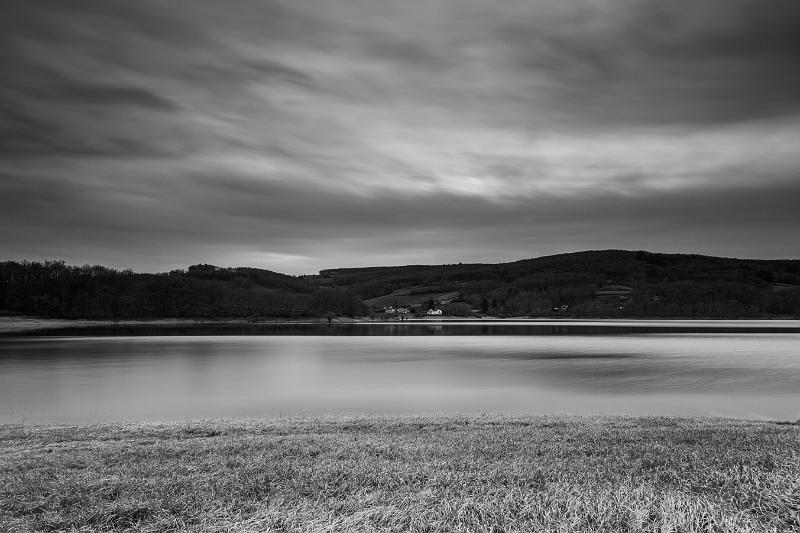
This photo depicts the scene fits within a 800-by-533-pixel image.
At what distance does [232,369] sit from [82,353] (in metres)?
18.3

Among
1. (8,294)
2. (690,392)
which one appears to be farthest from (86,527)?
(8,294)

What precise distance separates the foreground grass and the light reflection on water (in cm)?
890

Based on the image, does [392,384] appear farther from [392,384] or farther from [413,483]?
[413,483]

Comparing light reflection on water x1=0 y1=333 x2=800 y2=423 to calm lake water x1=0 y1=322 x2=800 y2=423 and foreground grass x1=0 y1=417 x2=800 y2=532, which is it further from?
foreground grass x1=0 y1=417 x2=800 y2=532

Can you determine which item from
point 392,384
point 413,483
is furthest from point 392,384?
point 413,483

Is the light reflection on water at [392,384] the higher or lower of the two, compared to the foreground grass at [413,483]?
lower

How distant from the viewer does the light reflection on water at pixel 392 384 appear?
21.5m

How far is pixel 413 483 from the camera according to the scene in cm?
758

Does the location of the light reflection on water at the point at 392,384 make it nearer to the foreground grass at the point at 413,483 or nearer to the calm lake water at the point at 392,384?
the calm lake water at the point at 392,384

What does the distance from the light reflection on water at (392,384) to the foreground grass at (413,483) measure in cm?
890

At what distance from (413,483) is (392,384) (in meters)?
21.7

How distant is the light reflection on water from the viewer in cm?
2145

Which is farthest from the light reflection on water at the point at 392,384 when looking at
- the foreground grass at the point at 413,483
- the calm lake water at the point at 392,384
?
the foreground grass at the point at 413,483

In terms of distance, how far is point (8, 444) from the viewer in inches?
509
